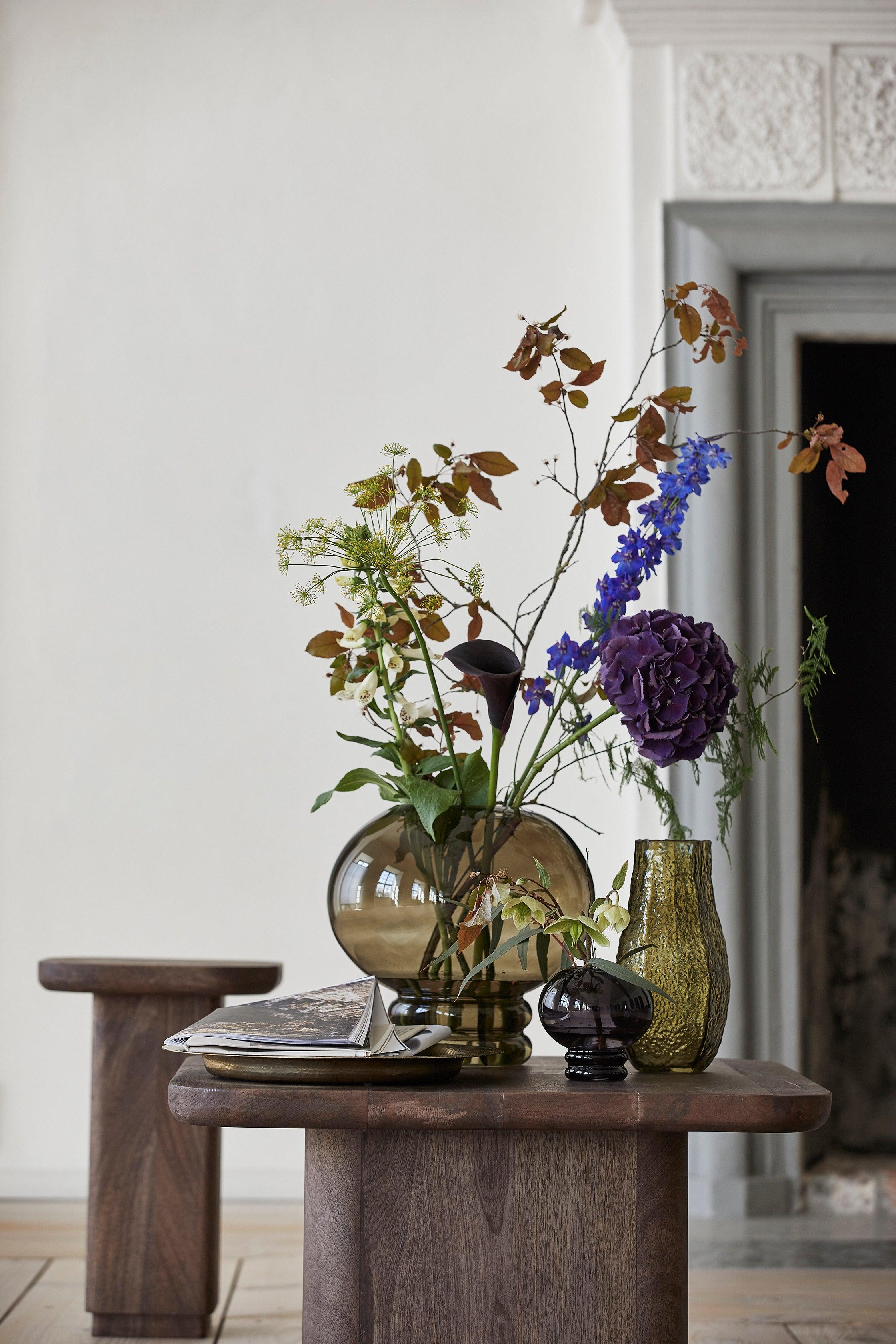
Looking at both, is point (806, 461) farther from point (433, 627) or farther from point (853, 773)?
point (853, 773)

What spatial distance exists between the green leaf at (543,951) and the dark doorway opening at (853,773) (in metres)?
1.58

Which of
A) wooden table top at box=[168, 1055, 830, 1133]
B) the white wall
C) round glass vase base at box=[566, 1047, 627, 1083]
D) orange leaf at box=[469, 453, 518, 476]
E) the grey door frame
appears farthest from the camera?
the white wall

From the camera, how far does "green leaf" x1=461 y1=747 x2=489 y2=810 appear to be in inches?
49.4

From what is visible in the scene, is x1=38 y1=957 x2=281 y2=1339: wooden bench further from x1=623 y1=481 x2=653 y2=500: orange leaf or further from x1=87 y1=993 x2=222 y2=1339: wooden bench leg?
x1=623 y1=481 x2=653 y2=500: orange leaf

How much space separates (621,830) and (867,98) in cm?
158

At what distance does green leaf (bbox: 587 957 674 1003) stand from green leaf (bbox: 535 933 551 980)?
8cm

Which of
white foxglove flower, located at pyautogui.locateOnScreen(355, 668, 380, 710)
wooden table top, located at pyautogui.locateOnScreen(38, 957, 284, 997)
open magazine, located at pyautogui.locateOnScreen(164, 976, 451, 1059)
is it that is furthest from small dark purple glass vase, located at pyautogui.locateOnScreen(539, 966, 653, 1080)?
Answer: wooden table top, located at pyautogui.locateOnScreen(38, 957, 284, 997)

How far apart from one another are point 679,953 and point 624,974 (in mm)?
117

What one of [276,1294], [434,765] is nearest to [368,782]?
[434,765]

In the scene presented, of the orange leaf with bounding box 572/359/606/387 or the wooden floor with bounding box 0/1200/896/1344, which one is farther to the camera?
the wooden floor with bounding box 0/1200/896/1344

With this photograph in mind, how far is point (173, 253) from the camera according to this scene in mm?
2750

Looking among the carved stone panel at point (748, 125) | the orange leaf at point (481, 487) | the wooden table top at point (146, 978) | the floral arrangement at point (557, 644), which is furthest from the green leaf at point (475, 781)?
the carved stone panel at point (748, 125)

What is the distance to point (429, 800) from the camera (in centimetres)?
120

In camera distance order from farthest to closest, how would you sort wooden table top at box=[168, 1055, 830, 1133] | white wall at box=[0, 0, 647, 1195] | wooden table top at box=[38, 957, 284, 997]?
white wall at box=[0, 0, 647, 1195], wooden table top at box=[38, 957, 284, 997], wooden table top at box=[168, 1055, 830, 1133]
